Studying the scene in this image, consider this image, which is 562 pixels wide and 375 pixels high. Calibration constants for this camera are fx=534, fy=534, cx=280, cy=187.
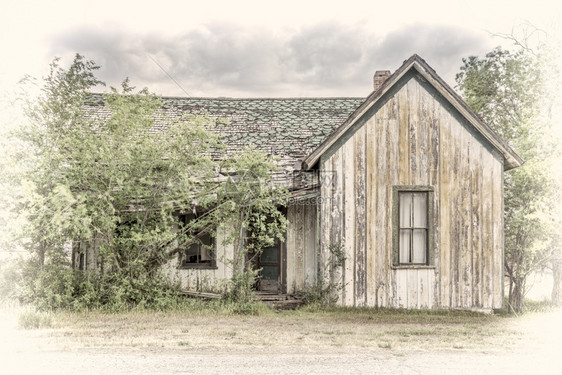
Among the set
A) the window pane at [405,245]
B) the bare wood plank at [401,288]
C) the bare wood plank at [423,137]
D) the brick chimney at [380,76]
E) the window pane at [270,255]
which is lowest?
the bare wood plank at [401,288]

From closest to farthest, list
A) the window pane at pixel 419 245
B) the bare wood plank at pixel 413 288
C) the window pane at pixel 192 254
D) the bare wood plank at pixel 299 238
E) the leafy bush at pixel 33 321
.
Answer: the leafy bush at pixel 33 321, the bare wood plank at pixel 413 288, the window pane at pixel 419 245, the bare wood plank at pixel 299 238, the window pane at pixel 192 254

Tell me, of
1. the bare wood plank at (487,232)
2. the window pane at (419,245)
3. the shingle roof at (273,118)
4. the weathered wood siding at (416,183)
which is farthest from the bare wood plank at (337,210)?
the bare wood plank at (487,232)

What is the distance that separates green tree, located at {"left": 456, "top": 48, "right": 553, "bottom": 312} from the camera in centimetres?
1428

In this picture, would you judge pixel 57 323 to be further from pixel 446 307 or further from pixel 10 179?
pixel 446 307

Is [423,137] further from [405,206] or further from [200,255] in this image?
[200,255]

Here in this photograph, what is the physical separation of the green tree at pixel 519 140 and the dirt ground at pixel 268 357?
5624 millimetres

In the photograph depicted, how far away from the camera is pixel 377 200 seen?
13453 mm

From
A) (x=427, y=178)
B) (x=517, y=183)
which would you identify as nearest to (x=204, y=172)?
(x=427, y=178)

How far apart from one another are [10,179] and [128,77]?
3.90 metres

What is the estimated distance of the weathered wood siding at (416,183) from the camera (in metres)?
13.2

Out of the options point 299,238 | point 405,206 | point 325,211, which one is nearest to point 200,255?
point 299,238

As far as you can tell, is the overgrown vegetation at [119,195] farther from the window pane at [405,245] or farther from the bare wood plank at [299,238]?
the window pane at [405,245]

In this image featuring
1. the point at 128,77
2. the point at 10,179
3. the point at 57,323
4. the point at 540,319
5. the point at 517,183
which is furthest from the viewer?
the point at 517,183

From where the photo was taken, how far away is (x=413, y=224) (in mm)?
13500
